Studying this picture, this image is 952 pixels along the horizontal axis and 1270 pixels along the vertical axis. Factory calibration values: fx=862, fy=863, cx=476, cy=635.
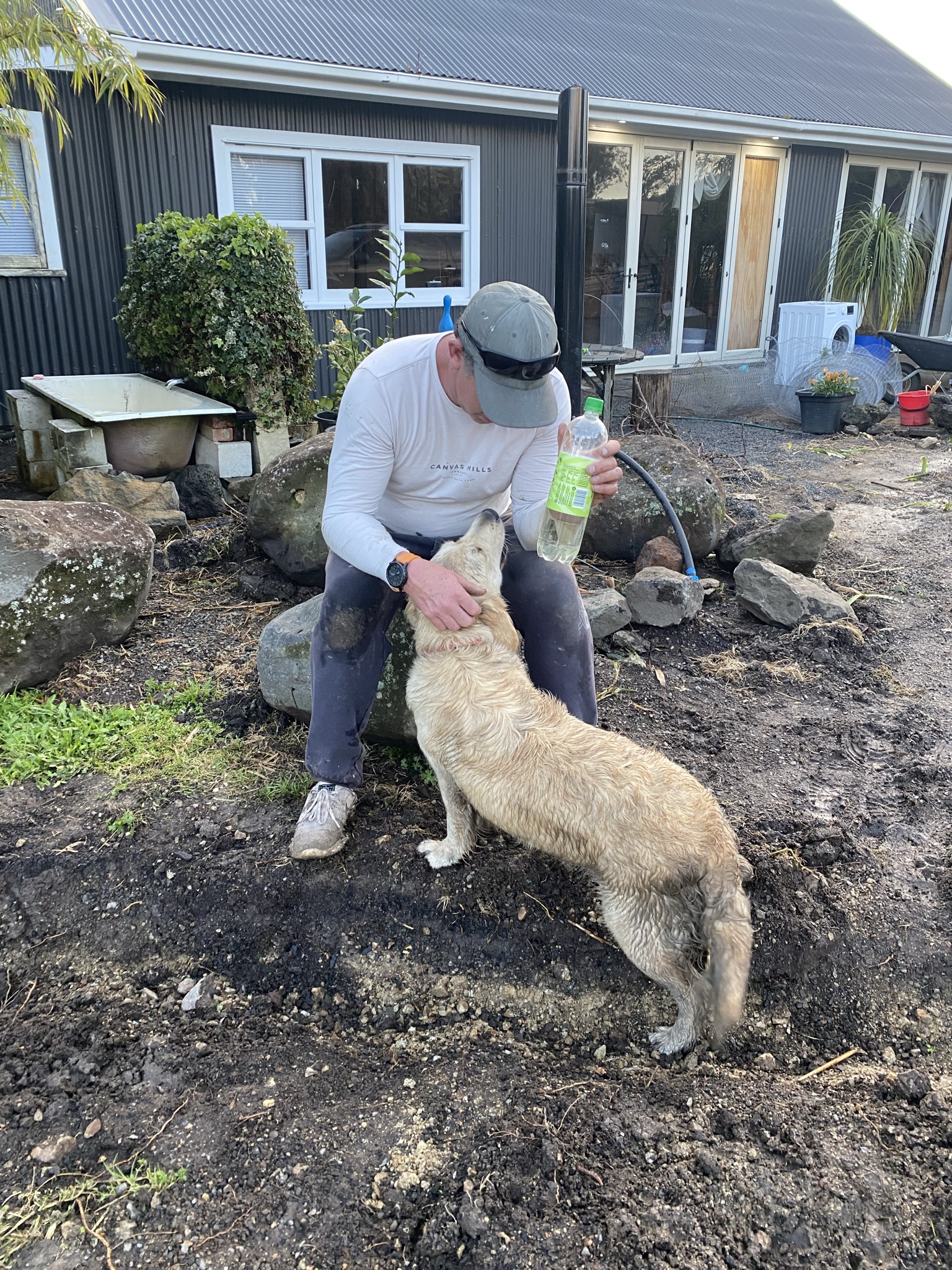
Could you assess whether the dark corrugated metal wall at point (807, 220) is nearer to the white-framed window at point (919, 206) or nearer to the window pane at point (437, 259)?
the white-framed window at point (919, 206)

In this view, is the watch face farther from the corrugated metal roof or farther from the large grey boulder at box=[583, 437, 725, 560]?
the corrugated metal roof

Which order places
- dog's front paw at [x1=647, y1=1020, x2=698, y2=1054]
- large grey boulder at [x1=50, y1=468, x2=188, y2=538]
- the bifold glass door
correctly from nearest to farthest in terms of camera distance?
dog's front paw at [x1=647, y1=1020, x2=698, y2=1054]
large grey boulder at [x1=50, y1=468, x2=188, y2=538]
the bifold glass door

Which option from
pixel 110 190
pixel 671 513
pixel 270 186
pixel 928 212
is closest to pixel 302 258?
pixel 270 186

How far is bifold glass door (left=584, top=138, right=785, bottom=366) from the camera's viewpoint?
13141 mm

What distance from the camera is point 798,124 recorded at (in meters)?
→ 13.2

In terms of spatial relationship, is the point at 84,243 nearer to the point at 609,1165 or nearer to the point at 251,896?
the point at 251,896

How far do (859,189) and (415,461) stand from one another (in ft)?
53.4

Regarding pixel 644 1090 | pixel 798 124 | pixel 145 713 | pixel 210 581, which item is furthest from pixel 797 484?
pixel 798 124

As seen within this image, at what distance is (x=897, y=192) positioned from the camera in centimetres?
1628

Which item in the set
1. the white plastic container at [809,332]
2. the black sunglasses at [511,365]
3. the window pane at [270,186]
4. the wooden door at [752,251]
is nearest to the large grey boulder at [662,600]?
the black sunglasses at [511,365]

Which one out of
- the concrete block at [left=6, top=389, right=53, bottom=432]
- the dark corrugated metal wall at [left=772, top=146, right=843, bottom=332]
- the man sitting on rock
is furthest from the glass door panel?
the man sitting on rock

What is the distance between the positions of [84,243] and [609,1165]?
983 centimetres

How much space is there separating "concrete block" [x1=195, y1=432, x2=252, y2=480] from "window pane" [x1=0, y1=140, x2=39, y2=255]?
337cm

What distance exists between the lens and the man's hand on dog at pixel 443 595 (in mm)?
2668
